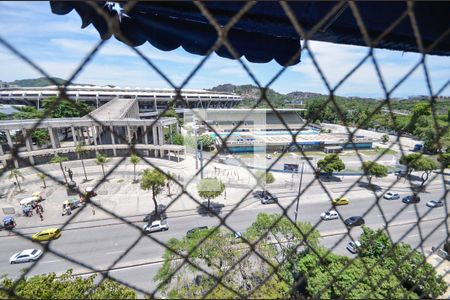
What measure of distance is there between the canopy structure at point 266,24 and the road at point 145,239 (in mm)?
3317

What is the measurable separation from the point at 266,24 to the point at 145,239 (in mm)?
5397

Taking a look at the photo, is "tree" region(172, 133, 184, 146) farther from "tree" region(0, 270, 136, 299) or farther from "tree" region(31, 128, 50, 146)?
"tree" region(0, 270, 136, 299)

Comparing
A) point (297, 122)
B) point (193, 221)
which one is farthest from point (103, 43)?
point (297, 122)

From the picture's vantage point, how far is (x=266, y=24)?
0.81m

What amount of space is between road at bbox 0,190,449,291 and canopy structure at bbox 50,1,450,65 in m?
3.32

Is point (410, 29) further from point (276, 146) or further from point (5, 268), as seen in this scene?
point (276, 146)

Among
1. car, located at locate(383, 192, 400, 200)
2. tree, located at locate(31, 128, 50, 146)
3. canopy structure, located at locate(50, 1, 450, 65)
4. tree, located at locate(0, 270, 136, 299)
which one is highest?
canopy structure, located at locate(50, 1, 450, 65)

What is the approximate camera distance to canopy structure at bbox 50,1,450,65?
718 mm

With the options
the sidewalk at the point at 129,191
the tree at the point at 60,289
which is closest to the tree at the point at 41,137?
the sidewalk at the point at 129,191

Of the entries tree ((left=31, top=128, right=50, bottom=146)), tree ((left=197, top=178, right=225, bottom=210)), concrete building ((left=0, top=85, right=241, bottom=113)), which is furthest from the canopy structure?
concrete building ((left=0, top=85, right=241, bottom=113))

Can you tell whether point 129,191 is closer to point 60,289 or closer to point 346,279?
point 60,289

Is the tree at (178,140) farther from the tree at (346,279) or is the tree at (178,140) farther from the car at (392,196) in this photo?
the tree at (346,279)

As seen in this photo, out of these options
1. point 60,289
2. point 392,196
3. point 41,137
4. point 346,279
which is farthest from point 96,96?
point 346,279

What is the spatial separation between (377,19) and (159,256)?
4.92 m
